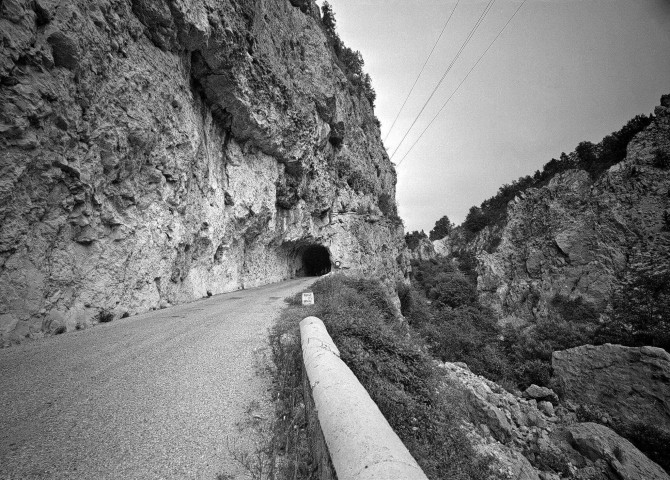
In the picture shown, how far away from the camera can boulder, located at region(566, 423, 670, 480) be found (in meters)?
Result: 6.32

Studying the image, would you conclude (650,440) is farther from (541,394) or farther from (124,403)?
(124,403)

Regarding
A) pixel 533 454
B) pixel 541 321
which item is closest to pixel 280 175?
pixel 533 454

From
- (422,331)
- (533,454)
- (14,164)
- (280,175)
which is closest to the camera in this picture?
(14,164)

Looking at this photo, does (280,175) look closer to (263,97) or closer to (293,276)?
(263,97)

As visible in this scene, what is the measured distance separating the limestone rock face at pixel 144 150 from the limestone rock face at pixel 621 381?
21.1 meters

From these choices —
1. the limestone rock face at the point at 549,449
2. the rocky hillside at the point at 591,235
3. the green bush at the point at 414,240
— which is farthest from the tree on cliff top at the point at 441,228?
the limestone rock face at the point at 549,449

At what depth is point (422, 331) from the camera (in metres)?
23.0

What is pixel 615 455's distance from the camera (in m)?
6.63

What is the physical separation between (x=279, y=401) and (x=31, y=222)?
25.1ft

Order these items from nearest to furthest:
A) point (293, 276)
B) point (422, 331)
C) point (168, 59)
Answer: point (168, 59) < point (422, 331) < point (293, 276)

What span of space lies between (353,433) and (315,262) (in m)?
31.8

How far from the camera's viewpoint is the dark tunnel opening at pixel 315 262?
104ft

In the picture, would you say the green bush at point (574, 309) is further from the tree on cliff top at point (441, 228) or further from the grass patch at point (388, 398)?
the tree on cliff top at point (441, 228)

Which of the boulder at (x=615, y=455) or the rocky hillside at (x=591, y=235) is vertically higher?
the rocky hillside at (x=591, y=235)
